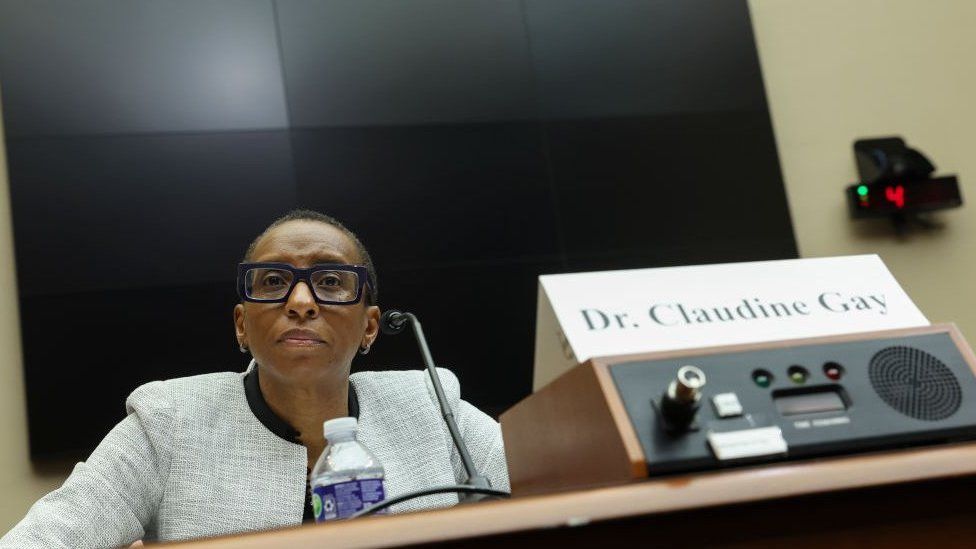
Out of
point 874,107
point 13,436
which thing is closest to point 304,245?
point 13,436

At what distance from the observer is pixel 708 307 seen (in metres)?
0.87

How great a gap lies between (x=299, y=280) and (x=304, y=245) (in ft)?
0.24

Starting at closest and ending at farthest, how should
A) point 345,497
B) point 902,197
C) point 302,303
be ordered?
point 345,497 < point 302,303 < point 902,197

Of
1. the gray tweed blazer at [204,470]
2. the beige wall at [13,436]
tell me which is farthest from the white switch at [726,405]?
the beige wall at [13,436]

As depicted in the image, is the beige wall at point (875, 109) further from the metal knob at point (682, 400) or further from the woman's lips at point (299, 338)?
the metal knob at point (682, 400)

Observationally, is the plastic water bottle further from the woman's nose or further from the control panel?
the control panel

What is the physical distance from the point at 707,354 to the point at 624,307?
0.11 metres

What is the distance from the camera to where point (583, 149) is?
10.4ft

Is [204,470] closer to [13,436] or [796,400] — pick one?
[796,400]

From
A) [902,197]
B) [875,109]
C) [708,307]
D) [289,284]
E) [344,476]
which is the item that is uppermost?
[875,109]

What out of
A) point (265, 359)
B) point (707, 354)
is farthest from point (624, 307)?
point (265, 359)

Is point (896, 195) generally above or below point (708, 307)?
above

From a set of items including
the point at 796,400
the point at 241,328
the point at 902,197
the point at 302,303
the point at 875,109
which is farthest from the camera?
the point at 875,109

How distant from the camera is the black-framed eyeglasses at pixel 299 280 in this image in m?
1.47
